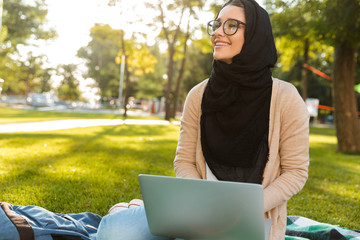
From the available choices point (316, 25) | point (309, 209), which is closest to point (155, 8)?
point (316, 25)

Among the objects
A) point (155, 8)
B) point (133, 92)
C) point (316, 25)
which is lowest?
point (133, 92)

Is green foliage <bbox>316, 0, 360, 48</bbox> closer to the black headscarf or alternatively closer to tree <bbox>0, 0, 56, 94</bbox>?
the black headscarf

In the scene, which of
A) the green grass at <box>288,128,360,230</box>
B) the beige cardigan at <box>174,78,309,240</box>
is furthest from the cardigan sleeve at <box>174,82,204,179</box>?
the green grass at <box>288,128,360,230</box>

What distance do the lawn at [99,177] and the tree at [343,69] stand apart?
1659 mm

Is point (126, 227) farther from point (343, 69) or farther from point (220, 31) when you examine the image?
point (343, 69)

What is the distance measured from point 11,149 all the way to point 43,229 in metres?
4.89

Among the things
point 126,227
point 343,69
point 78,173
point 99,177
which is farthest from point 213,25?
point 343,69

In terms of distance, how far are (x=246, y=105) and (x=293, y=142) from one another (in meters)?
0.31

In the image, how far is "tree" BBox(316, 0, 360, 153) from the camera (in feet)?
25.4

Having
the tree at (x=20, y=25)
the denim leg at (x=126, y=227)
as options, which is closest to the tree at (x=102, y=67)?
the tree at (x=20, y=25)

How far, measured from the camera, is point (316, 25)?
809cm

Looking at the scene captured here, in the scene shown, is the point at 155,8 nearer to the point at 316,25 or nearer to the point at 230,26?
the point at 316,25

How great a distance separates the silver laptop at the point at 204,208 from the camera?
4.09ft

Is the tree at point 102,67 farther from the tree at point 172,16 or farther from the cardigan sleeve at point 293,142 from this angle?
the cardigan sleeve at point 293,142
